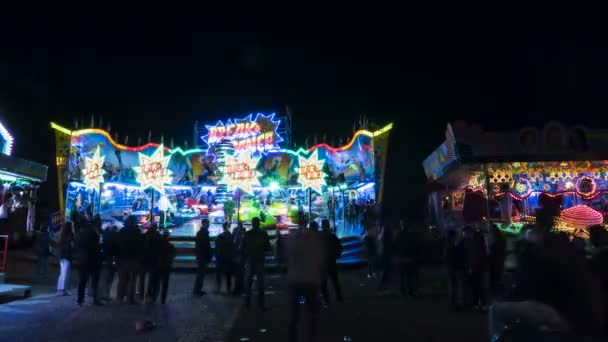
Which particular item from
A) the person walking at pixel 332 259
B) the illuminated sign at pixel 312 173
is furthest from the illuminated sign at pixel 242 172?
the person walking at pixel 332 259

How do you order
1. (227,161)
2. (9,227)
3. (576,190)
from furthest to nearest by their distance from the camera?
(227,161), (9,227), (576,190)

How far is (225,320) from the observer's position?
302 inches

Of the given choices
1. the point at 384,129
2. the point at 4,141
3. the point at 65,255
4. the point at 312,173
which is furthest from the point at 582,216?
the point at 4,141

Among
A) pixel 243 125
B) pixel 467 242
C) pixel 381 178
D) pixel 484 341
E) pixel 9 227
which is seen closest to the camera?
pixel 484 341

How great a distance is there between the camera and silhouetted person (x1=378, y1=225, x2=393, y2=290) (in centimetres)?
1045

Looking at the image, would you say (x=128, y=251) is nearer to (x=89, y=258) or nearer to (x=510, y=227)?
(x=89, y=258)

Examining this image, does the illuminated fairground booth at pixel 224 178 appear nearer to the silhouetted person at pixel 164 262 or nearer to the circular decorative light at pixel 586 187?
the circular decorative light at pixel 586 187

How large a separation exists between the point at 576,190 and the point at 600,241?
40.5 feet

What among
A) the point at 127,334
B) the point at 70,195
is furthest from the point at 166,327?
the point at 70,195

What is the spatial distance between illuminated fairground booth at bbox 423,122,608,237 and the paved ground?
20.4ft

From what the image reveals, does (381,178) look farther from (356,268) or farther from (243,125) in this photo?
(243,125)

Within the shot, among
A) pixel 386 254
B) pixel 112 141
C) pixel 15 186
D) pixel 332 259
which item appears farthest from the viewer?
pixel 112 141

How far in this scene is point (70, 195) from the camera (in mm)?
25047

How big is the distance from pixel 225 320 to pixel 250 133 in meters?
23.1
